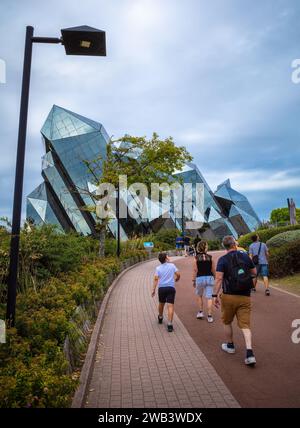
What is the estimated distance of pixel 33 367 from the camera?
11.7ft

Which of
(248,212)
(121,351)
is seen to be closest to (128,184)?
(121,351)

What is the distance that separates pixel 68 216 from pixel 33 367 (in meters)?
38.1

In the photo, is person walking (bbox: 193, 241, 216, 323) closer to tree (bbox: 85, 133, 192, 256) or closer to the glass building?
tree (bbox: 85, 133, 192, 256)

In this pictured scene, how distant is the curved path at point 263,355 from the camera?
3.99 meters

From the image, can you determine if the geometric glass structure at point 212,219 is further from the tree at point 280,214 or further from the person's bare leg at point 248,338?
the person's bare leg at point 248,338

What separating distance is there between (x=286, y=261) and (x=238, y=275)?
9043mm

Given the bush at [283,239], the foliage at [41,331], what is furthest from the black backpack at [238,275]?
the bush at [283,239]

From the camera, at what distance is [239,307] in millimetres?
5086

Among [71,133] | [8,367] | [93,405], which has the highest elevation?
[71,133]

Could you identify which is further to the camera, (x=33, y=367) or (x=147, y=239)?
(x=147, y=239)

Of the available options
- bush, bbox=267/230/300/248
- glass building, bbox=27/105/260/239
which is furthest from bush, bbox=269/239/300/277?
glass building, bbox=27/105/260/239

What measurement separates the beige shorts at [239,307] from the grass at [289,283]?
19.7 feet

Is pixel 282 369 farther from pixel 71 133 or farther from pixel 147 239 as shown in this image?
pixel 71 133
